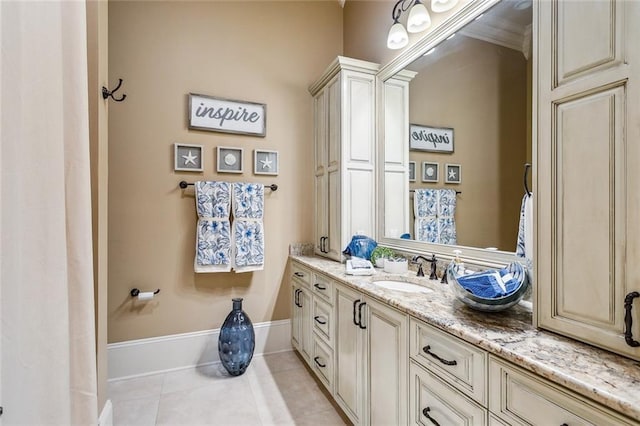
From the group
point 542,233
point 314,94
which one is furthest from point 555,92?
point 314,94

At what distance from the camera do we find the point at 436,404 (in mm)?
1108

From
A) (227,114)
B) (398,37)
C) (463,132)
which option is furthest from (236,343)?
(398,37)

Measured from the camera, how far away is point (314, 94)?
111 inches

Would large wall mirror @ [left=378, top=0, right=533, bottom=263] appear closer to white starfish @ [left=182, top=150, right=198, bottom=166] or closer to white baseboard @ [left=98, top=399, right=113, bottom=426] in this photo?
white starfish @ [left=182, top=150, right=198, bottom=166]

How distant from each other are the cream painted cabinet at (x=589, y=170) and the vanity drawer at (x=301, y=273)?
62.8 inches

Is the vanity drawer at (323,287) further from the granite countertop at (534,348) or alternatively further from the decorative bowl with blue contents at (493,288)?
the decorative bowl with blue contents at (493,288)

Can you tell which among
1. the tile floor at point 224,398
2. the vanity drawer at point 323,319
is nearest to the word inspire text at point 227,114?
the vanity drawer at point 323,319

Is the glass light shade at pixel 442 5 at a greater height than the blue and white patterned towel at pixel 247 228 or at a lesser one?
greater

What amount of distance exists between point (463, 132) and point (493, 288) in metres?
0.93

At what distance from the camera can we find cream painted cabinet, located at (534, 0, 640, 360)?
796 millimetres

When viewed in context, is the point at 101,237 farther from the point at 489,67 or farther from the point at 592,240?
the point at 489,67

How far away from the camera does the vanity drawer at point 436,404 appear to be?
97cm

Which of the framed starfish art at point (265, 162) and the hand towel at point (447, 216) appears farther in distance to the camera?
the framed starfish art at point (265, 162)

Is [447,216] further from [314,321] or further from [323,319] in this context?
[314,321]
